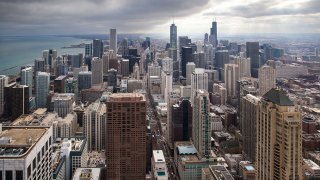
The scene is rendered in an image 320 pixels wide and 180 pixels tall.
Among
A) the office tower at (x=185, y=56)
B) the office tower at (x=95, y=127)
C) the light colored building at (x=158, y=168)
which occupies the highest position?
the office tower at (x=185, y=56)

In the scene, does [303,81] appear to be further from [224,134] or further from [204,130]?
[224,134]

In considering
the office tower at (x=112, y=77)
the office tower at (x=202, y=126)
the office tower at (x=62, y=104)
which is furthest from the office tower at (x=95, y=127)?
the office tower at (x=112, y=77)

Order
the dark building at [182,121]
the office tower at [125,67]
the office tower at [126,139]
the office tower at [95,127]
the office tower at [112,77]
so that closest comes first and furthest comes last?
the office tower at [126,139], the office tower at [95,127], the dark building at [182,121], the office tower at [112,77], the office tower at [125,67]

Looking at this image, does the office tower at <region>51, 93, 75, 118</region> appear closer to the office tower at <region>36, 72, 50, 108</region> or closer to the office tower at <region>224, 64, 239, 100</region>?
the office tower at <region>36, 72, 50, 108</region>

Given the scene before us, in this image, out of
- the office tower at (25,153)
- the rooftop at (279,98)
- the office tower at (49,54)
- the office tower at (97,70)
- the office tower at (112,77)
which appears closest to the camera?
the office tower at (25,153)

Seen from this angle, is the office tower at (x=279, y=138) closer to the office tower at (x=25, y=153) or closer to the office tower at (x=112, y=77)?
the office tower at (x=25, y=153)

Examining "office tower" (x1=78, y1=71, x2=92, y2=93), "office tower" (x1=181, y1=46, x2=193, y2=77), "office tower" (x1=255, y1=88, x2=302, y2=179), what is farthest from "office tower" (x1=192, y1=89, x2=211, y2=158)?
"office tower" (x1=181, y1=46, x2=193, y2=77)

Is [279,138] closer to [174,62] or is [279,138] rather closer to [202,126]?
[202,126]
